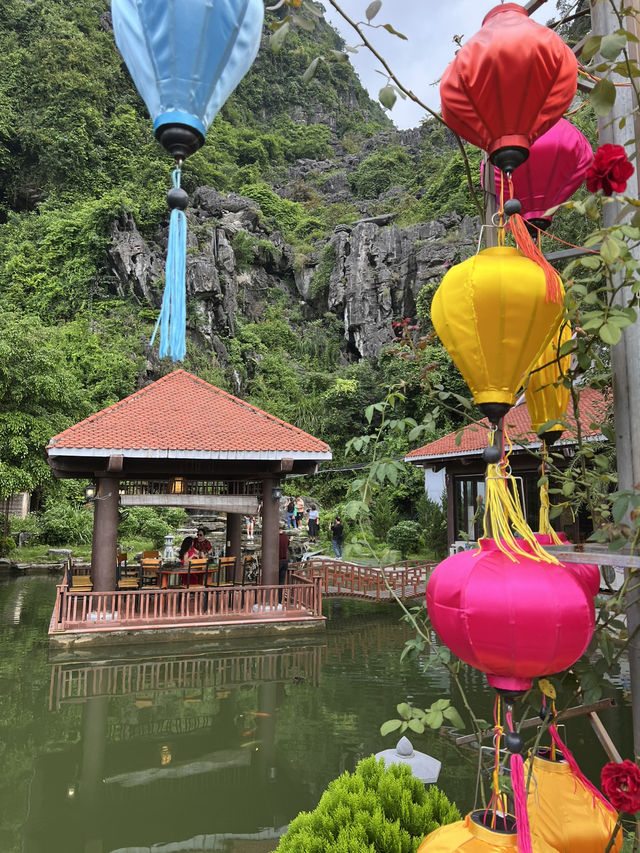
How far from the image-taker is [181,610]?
966 centimetres

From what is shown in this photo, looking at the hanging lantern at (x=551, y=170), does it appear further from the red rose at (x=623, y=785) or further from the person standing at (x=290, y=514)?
the person standing at (x=290, y=514)

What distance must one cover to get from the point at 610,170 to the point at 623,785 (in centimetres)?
153

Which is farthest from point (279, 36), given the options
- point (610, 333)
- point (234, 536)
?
point (234, 536)

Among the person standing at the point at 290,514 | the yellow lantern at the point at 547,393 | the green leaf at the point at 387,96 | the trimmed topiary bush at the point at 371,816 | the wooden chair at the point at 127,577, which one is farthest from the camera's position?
the person standing at the point at 290,514

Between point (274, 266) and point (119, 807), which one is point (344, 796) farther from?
point (274, 266)

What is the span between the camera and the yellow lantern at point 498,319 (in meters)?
1.58

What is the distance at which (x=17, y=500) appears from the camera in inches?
923

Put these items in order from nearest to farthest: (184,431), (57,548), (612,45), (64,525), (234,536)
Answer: (612,45) < (184,431) < (234,536) < (57,548) < (64,525)

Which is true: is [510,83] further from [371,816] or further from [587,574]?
[371,816]

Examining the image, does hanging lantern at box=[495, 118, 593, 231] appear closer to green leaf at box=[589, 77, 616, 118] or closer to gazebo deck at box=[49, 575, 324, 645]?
green leaf at box=[589, 77, 616, 118]

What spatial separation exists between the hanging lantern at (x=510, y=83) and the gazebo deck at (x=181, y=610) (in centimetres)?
911

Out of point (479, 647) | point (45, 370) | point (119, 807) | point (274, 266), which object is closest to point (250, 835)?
point (119, 807)

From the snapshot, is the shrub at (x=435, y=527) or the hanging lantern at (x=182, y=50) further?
the shrub at (x=435, y=527)

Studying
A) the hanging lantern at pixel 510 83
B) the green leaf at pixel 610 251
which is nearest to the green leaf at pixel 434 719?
the green leaf at pixel 610 251
